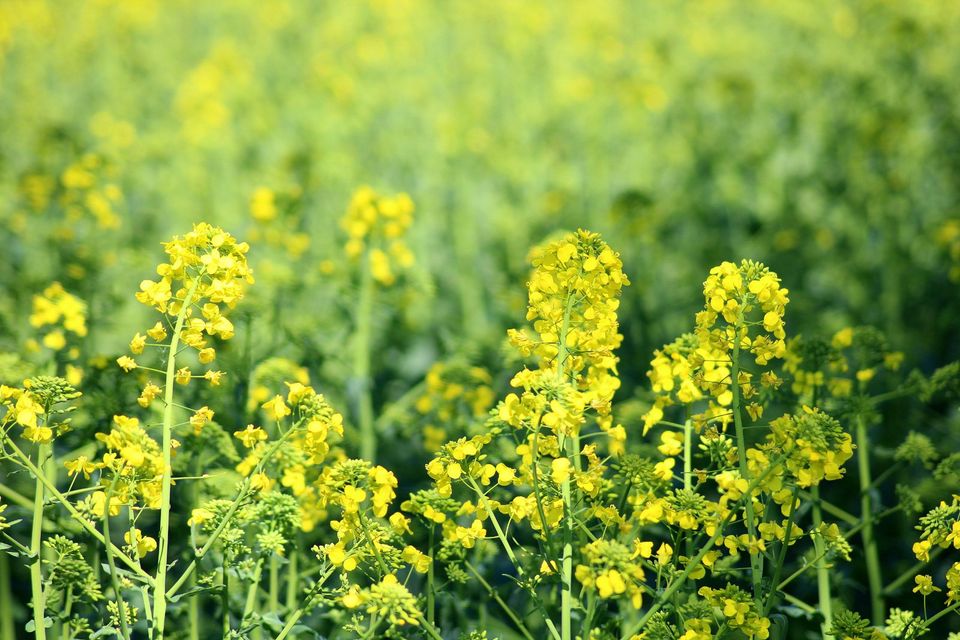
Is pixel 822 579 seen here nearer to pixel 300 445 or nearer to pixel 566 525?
pixel 566 525

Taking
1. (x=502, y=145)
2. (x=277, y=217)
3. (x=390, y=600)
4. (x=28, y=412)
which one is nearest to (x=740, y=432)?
(x=390, y=600)

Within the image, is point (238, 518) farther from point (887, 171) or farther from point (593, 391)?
point (887, 171)

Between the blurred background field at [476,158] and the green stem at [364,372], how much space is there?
0.12m

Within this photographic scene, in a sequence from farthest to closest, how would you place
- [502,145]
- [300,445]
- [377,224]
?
[502,145] < [377,224] < [300,445]

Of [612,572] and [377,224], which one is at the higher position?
[377,224]

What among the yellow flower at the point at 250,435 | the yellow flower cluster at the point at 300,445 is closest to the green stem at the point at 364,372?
the yellow flower cluster at the point at 300,445

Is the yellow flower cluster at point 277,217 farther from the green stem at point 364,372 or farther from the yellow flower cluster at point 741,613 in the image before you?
the yellow flower cluster at point 741,613

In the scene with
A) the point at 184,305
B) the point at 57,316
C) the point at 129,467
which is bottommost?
the point at 129,467

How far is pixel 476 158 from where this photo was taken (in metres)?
6.15

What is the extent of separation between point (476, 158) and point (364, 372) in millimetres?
3426

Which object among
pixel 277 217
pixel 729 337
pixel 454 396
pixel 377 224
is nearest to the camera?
pixel 729 337

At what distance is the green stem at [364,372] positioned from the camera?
2.89 m

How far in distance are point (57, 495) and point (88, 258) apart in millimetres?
1985

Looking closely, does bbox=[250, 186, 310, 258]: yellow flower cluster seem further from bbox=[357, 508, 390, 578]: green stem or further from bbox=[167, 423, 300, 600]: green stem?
bbox=[357, 508, 390, 578]: green stem
